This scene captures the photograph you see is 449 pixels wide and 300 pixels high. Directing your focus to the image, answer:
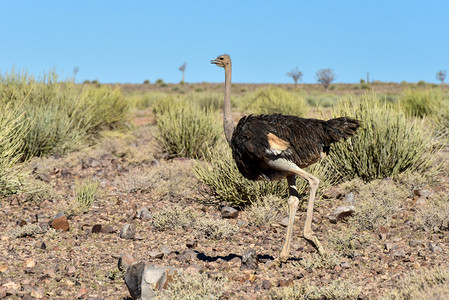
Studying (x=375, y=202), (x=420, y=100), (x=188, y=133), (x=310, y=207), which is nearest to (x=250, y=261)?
(x=310, y=207)

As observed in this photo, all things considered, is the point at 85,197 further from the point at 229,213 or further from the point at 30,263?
the point at 30,263

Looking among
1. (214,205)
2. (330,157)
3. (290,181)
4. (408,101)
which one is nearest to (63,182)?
(214,205)

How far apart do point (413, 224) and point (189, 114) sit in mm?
7217

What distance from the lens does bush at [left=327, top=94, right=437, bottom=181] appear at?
30.3 ft

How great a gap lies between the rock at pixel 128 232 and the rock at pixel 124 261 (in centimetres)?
115

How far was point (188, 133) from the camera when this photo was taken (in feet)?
42.4

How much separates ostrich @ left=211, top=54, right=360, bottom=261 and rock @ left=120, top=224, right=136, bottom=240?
1.98m

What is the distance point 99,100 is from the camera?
16.1 metres

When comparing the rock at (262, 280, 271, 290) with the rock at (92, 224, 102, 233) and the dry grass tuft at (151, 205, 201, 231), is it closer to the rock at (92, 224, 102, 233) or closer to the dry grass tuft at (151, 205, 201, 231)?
the dry grass tuft at (151, 205, 201, 231)

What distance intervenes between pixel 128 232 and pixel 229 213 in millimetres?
1623

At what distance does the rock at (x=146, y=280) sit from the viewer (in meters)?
4.66

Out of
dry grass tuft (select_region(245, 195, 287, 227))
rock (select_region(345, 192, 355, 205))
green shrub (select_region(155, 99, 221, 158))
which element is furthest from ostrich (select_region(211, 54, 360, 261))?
green shrub (select_region(155, 99, 221, 158))

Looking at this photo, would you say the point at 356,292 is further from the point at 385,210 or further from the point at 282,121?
the point at 385,210

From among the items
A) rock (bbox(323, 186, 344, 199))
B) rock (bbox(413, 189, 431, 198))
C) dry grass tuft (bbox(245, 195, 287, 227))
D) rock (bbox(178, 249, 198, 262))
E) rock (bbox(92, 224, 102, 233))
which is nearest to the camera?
rock (bbox(178, 249, 198, 262))
